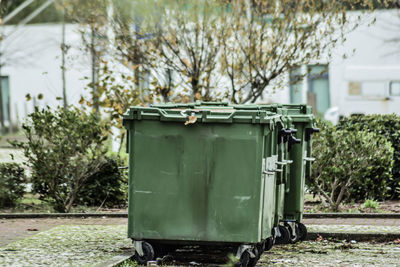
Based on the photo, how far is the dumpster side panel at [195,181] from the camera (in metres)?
8.01

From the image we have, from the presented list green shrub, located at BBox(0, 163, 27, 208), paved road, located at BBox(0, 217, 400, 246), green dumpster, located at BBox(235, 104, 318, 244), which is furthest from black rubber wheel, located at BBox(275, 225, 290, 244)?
green shrub, located at BBox(0, 163, 27, 208)

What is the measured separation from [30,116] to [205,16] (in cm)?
333

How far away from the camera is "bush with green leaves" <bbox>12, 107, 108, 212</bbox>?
12.4 metres

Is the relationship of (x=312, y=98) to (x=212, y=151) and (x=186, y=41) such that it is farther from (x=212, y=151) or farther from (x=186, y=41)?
(x=212, y=151)

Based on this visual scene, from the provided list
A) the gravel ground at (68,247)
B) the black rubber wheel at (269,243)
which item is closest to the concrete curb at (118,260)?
the gravel ground at (68,247)

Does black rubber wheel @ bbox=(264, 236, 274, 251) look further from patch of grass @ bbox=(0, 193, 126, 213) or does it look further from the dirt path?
patch of grass @ bbox=(0, 193, 126, 213)

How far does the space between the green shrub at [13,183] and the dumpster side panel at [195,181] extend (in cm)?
507

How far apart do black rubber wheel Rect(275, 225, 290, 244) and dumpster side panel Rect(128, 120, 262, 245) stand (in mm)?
1858

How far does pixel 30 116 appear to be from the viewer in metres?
12.4

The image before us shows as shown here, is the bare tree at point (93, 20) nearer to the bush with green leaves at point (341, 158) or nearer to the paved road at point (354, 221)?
the bush with green leaves at point (341, 158)

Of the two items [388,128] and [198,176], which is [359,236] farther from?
[388,128]

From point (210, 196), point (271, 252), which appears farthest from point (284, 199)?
point (210, 196)

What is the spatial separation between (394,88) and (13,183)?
20159mm

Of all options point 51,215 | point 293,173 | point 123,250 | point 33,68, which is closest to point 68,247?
point 123,250
